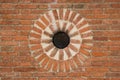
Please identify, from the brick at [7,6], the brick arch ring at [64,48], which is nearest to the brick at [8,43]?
the brick arch ring at [64,48]

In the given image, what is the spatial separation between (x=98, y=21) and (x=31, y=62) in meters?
1.13

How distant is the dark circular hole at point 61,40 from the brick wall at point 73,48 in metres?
0.14

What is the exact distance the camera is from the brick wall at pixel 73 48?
5000 mm

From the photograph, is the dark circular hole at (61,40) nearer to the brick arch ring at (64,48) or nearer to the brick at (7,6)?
the brick arch ring at (64,48)

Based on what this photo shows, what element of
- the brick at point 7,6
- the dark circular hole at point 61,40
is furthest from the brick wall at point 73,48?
the dark circular hole at point 61,40

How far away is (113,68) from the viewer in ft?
16.4

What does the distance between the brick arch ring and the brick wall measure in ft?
0.09

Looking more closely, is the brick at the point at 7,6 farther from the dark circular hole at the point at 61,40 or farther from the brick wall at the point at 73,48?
the dark circular hole at the point at 61,40

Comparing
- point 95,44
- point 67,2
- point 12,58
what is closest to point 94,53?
point 95,44

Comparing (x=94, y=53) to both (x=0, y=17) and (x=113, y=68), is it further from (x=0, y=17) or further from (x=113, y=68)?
(x=0, y=17)

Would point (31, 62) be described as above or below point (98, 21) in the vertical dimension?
below

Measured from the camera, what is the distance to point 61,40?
5.00 metres

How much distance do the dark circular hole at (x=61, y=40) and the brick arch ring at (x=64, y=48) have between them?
1.0 inches

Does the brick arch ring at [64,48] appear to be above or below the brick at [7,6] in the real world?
→ below
